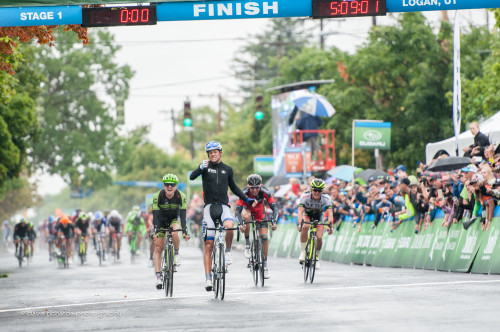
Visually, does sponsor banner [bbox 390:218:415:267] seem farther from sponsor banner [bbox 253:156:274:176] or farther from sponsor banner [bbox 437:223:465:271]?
sponsor banner [bbox 253:156:274:176]

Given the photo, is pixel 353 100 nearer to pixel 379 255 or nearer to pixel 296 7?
pixel 379 255

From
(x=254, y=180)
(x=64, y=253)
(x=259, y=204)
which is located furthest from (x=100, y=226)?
(x=254, y=180)

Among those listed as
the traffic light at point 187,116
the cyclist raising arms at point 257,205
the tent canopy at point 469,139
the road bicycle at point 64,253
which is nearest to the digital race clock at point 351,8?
the cyclist raising arms at point 257,205

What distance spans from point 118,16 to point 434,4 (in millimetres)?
4779

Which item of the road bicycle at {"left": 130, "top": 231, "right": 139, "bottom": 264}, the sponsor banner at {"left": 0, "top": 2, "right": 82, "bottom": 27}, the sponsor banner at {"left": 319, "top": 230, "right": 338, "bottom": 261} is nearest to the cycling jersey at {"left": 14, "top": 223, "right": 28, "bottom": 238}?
the road bicycle at {"left": 130, "top": 231, "right": 139, "bottom": 264}

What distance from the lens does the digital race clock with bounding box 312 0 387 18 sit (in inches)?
629

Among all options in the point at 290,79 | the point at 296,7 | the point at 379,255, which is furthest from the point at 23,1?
the point at 290,79

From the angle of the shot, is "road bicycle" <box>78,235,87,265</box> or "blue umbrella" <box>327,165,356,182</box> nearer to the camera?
"blue umbrella" <box>327,165,356,182</box>

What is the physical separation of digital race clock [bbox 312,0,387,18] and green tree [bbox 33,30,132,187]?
182 feet

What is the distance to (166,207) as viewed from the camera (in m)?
16.6

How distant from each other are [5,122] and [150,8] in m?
18.1

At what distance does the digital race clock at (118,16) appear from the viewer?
53.8 feet

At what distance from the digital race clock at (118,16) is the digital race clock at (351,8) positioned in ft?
8.55

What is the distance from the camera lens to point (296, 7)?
16375 mm
